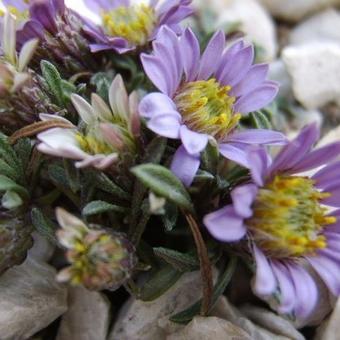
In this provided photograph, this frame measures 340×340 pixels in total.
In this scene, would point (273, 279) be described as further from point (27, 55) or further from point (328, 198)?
point (27, 55)

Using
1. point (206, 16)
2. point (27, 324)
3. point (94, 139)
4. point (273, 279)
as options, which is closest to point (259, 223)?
point (273, 279)

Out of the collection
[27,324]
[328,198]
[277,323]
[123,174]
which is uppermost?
[328,198]

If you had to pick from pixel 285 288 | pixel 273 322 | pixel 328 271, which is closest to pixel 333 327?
pixel 273 322

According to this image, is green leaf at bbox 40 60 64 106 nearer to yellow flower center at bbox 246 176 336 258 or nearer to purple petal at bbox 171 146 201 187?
purple petal at bbox 171 146 201 187

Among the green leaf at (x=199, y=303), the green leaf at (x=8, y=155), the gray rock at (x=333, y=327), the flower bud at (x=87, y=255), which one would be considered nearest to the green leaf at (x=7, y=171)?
the green leaf at (x=8, y=155)

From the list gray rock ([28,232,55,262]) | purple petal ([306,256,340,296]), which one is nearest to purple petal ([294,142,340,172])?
purple petal ([306,256,340,296])

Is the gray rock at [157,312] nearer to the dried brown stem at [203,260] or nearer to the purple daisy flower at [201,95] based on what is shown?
the dried brown stem at [203,260]

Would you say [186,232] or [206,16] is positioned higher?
[206,16]
